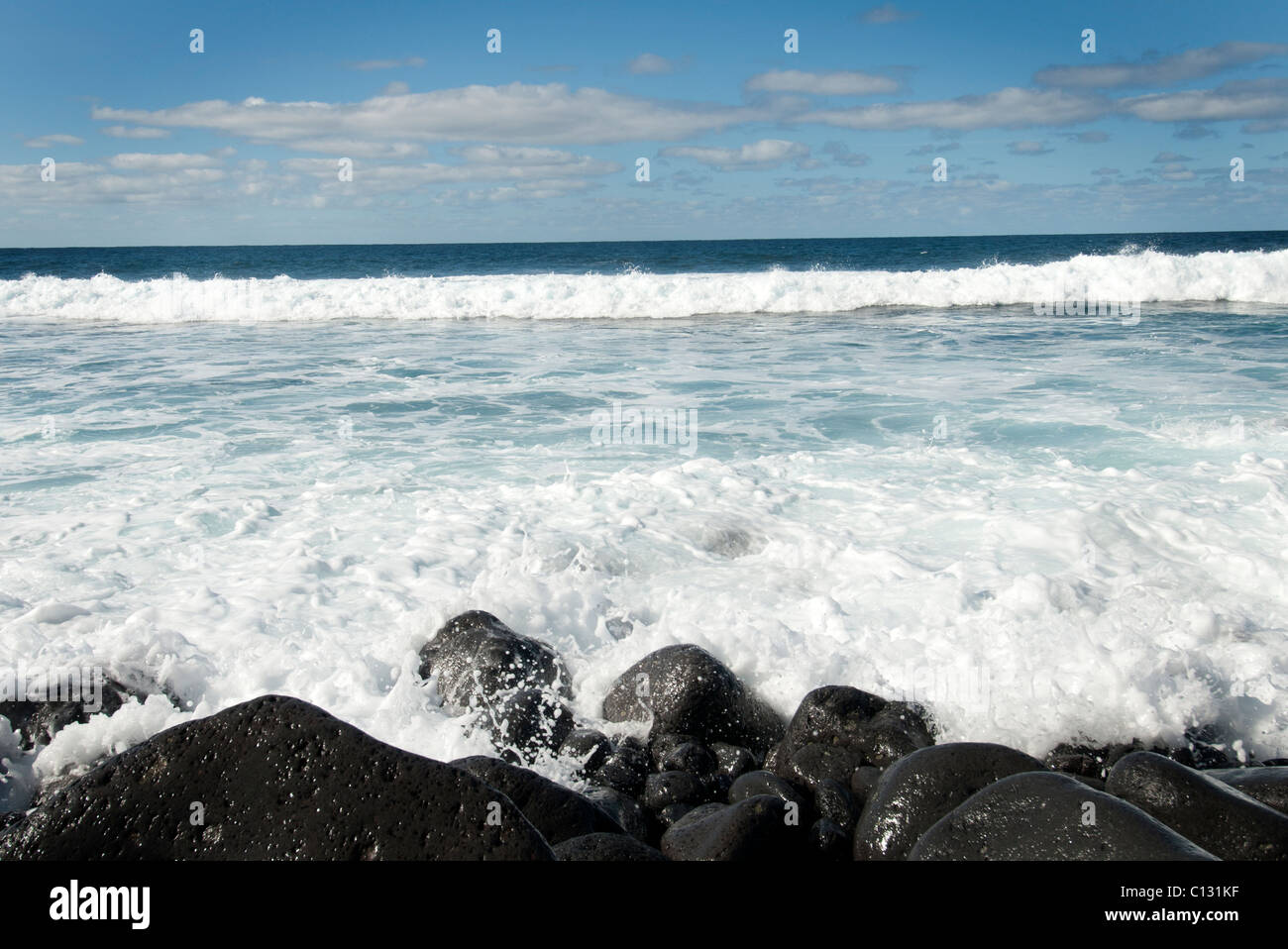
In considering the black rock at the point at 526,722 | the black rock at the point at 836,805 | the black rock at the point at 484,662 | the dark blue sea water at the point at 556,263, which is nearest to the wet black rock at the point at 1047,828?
the black rock at the point at 836,805

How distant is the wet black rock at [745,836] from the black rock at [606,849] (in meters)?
0.17

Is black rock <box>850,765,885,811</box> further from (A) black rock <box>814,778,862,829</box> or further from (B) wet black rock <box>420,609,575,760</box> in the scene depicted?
(B) wet black rock <box>420,609,575,760</box>

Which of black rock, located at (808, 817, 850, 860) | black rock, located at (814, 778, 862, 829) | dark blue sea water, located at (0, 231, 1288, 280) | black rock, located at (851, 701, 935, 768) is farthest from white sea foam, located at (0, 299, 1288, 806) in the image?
dark blue sea water, located at (0, 231, 1288, 280)

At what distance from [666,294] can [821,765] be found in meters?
21.7

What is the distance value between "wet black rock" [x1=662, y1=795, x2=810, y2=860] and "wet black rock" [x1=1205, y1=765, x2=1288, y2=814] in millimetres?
1514

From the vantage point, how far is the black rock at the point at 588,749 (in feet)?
13.3

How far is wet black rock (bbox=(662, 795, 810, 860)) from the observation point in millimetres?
3061

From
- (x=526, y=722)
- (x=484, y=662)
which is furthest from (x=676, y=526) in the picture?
(x=526, y=722)

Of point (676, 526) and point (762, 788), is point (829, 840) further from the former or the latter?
point (676, 526)

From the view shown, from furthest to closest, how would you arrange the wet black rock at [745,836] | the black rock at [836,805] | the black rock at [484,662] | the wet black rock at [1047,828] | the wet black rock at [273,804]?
the black rock at [484,662] < the black rock at [836,805] < the wet black rock at [745,836] < the wet black rock at [1047,828] < the wet black rock at [273,804]

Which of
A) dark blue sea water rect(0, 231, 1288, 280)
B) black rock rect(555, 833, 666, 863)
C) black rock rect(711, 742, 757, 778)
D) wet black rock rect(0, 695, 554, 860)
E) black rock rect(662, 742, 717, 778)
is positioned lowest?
black rock rect(711, 742, 757, 778)

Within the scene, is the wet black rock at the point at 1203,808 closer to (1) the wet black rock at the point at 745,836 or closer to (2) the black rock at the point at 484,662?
(1) the wet black rock at the point at 745,836
